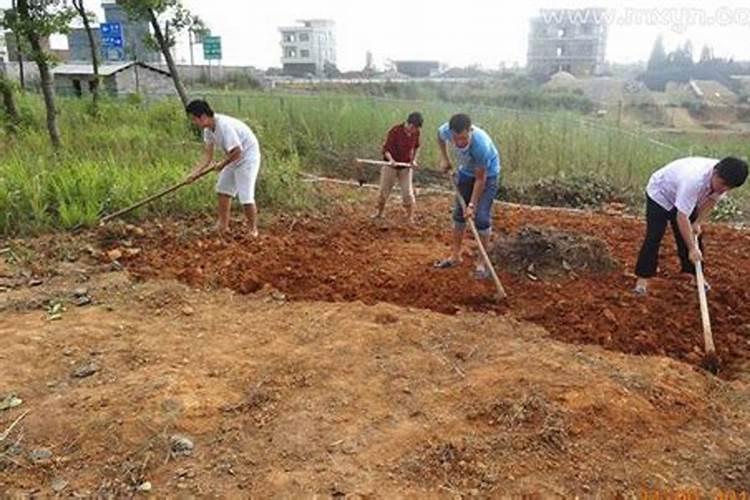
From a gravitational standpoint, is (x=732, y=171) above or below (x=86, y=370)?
above

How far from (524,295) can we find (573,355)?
94 centimetres

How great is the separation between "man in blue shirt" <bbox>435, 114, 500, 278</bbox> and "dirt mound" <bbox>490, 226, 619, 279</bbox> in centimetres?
27

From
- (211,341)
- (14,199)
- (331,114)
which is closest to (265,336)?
(211,341)

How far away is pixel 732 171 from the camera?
3529 mm

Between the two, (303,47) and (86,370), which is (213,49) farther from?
(303,47)

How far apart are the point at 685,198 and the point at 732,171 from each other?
32cm

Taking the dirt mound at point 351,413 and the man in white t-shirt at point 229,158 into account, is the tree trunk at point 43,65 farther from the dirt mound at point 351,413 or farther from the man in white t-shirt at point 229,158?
the dirt mound at point 351,413

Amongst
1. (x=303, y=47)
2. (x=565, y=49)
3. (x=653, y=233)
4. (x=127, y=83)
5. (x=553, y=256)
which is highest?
(x=303, y=47)

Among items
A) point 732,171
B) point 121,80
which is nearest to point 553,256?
point 732,171

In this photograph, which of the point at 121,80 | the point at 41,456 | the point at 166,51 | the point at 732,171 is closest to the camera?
the point at 41,456

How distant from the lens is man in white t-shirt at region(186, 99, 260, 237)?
17.4 feet

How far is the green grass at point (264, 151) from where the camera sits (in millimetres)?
5945

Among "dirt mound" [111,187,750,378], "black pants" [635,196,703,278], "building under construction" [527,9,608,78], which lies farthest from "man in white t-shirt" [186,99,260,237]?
"building under construction" [527,9,608,78]

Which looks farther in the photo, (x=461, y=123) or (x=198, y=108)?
(x=198, y=108)
